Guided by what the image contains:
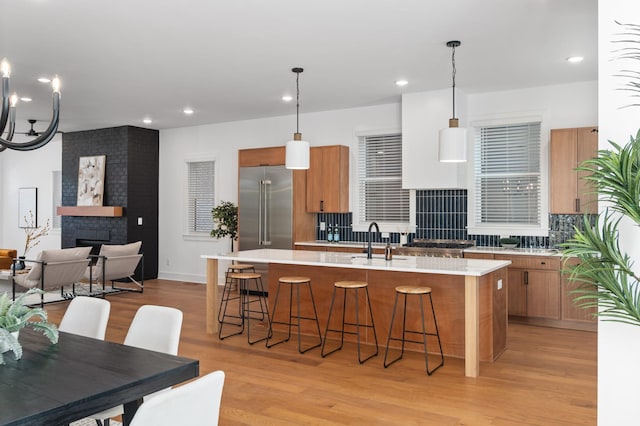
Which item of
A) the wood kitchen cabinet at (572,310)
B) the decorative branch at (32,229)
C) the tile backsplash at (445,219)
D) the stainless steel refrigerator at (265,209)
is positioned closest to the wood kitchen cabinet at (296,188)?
the stainless steel refrigerator at (265,209)

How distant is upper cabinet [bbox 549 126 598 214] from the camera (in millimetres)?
5953

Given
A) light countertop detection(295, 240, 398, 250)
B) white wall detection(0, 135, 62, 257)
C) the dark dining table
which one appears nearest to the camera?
the dark dining table

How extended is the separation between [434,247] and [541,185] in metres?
1.55

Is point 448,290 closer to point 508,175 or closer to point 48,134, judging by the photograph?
point 508,175

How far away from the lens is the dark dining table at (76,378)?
1.68 metres

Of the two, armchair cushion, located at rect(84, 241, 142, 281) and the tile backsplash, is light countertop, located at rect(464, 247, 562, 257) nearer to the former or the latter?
the tile backsplash

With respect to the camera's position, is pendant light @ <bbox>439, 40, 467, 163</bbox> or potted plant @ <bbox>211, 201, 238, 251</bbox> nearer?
pendant light @ <bbox>439, 40, 467, 163</bbox>

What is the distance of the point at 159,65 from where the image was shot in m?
5.60

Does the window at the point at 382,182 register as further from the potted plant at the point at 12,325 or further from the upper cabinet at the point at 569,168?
the potted plant at the point at 12,325

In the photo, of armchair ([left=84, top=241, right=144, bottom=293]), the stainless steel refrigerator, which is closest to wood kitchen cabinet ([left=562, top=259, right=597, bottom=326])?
the stainless steel refrigerator

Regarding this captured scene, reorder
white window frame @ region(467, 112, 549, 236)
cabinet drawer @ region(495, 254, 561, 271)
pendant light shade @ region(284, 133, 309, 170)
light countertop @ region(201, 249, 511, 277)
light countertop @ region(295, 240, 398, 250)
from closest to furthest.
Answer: light countertop @ region(201, 249, 511, 277)
pendant light shade @ region(284, 133, 309, 170)
cabinet drawer @ region(495, 254, 561, 271)
white window frame @ region(467, 112, 549, 236)
light countertop @ region(295, 240, 398, 250)

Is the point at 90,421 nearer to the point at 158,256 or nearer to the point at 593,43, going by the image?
the point at 593,43

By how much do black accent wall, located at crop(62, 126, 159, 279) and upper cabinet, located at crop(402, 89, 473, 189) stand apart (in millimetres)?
5293

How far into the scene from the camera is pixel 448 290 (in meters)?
4.76
